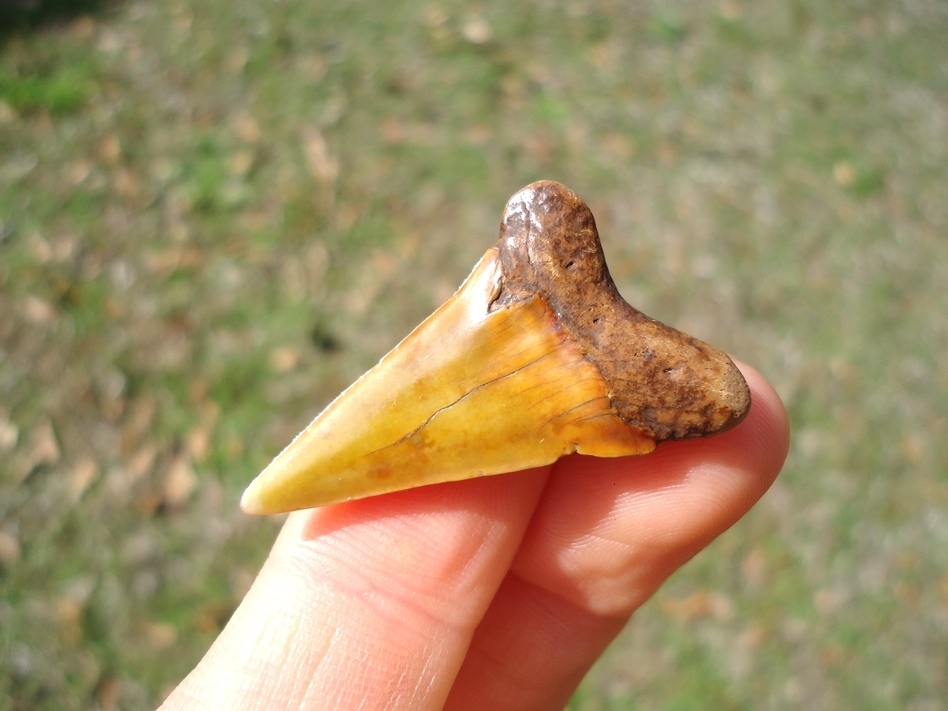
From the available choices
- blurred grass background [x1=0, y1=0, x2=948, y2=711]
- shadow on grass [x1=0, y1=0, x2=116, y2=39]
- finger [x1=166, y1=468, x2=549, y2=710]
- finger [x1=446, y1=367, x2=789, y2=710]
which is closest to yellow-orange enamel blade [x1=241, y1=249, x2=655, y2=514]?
finger [x1=166, y1=468, x2=549, y2=710]

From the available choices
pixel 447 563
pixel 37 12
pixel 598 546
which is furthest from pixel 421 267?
pixel 37 12

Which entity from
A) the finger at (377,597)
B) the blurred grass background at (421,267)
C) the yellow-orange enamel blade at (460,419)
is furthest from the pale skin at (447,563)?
the blurred grass background at (421,267)

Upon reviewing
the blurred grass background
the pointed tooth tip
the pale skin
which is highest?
the pointed tooth tip

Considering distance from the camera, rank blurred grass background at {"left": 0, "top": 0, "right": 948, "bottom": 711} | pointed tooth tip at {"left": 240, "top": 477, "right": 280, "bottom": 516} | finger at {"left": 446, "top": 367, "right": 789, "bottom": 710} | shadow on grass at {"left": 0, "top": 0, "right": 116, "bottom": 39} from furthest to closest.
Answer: shadow on grass at {"left": 0, "top": 0, "right": 116, "bottom": 39}, blurred grass background at {"left": 0, "top": 0, "right": 948, "bottom": 711}, finger at {"left": 446, "top": 367, "right": 789, "bottom": 710}, pointed tooth tip at {"left": 240, "top": 477, "right": 280, "bottom": 516}

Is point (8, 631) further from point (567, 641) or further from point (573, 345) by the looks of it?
point (573, 345)

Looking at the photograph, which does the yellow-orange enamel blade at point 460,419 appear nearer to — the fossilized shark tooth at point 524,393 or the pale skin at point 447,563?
the fossilized shark tooth at point 524,393

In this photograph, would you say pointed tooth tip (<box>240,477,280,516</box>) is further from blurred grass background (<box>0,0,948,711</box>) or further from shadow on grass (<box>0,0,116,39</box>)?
shadow on grass (<box>0,0,116,39</box>)
